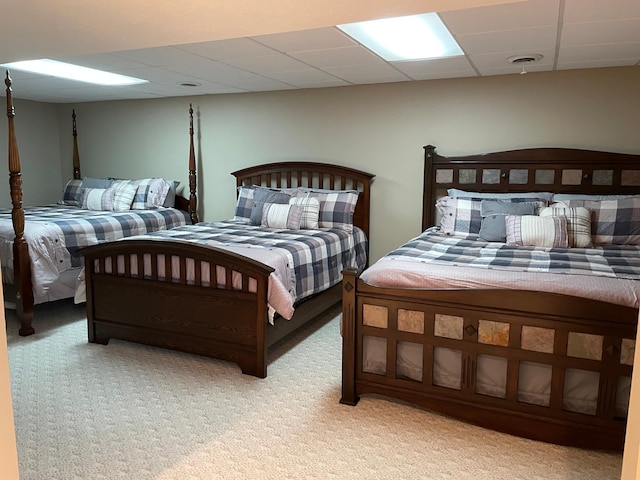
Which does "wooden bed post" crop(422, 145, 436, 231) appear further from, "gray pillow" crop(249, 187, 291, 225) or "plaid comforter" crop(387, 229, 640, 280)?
"gray pillow" crop(249, 187, 291, 225)

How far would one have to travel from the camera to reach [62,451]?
2307 mm

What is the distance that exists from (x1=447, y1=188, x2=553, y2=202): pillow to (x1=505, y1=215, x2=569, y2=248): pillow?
18.6 inches

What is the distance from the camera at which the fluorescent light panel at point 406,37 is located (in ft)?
8.93

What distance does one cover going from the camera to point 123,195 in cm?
545

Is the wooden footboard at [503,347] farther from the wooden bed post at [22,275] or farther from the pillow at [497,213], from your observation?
the wooden bed post at [22,275]

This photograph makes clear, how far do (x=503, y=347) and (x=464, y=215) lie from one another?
1740 millimetres

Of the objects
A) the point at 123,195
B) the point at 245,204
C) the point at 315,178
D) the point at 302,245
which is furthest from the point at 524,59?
the point at 123,195

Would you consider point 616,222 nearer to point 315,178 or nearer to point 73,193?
point 315,178

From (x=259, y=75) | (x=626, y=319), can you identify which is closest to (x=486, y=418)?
(x=626, y=319)

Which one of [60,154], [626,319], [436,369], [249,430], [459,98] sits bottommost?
[249,430]

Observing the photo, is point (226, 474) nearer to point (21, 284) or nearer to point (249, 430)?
point (249, 430)

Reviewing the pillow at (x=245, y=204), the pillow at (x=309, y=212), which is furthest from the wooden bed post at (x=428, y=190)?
the pillow at (x=245, y=204)

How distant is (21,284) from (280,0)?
132 inches

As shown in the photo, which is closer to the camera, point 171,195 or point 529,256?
point 529,256
